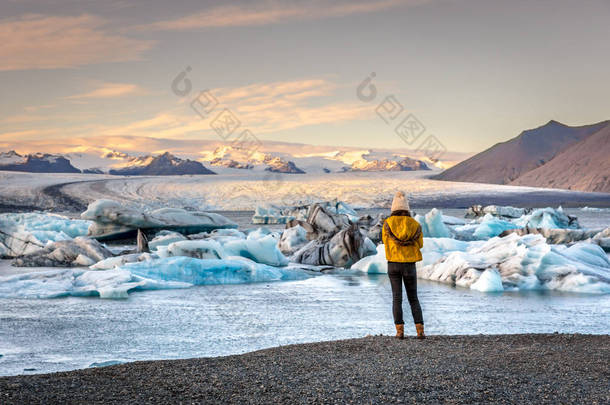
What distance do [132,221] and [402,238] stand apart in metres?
14.4

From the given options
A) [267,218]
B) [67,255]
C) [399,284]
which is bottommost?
[67,255]

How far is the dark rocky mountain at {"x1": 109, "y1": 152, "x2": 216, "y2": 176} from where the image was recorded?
4864 inches

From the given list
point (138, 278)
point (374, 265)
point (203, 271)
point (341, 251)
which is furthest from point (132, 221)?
point (138, 278)

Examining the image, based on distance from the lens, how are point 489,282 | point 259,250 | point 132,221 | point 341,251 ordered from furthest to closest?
point 132,221, point 341,251, point 259,250, point 489,282

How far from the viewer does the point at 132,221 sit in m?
18.5

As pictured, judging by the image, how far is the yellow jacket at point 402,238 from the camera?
5188 mm

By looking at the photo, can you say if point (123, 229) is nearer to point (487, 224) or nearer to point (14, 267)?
point (14, 267)

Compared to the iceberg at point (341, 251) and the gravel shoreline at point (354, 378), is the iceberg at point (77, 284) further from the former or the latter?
the gravel shoreline at point (354, 378)

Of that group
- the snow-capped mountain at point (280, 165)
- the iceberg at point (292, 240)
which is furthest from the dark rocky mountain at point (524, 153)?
the iceberg at point (292, 240)

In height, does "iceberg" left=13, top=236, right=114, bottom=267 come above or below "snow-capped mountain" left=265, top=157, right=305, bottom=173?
below

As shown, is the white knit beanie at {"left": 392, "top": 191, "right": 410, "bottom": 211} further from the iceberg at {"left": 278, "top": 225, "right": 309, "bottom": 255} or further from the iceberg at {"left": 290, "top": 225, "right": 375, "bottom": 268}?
the iceberg at {"left": 278, "top": 225, "right": 309, "bottom": 255}

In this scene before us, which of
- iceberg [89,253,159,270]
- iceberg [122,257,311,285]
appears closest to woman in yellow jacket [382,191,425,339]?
iceberg [122,257,311,285]

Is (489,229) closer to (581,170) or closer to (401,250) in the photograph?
(401,250)

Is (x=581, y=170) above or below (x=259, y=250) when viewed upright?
above
